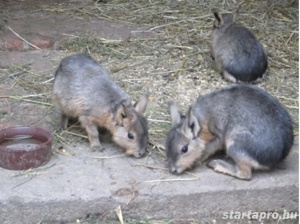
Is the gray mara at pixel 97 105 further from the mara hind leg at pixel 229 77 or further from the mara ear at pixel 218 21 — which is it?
the mara ear at pixel 218 21

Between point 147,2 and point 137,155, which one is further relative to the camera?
point 147,2

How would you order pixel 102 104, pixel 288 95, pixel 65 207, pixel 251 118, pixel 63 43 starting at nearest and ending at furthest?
pixel 65 207
pixel 251 118
pixel 102 104
pixel 288 95
pixel 63 43

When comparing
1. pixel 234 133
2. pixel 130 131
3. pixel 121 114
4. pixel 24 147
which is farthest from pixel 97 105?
pixel 234 133

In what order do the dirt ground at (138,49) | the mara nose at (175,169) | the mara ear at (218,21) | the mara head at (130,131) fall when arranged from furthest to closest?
the mara ear at (218,21) < the dirt ground at (138,49) < the mara head at (130,131) < the mara nose at (175,169)

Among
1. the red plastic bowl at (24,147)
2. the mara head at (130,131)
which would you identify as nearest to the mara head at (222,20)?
the mara head at (130,131)

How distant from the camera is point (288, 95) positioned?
23.1 feet

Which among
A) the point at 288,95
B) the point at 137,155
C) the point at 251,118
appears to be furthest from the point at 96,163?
the point at 288,95

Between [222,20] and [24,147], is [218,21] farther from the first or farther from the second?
[24,147]

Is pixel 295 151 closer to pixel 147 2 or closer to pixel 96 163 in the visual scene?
pixel 96 163

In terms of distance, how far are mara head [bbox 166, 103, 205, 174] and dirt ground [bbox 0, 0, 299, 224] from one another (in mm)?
261

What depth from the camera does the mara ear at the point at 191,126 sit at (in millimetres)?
5598

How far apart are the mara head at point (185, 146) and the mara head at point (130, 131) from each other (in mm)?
218

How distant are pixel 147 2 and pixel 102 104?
12.1 ft

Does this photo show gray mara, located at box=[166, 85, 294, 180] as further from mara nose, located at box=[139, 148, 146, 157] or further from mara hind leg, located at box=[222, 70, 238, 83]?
mara hind leg, located at box=[222, 70, 238, 83]
